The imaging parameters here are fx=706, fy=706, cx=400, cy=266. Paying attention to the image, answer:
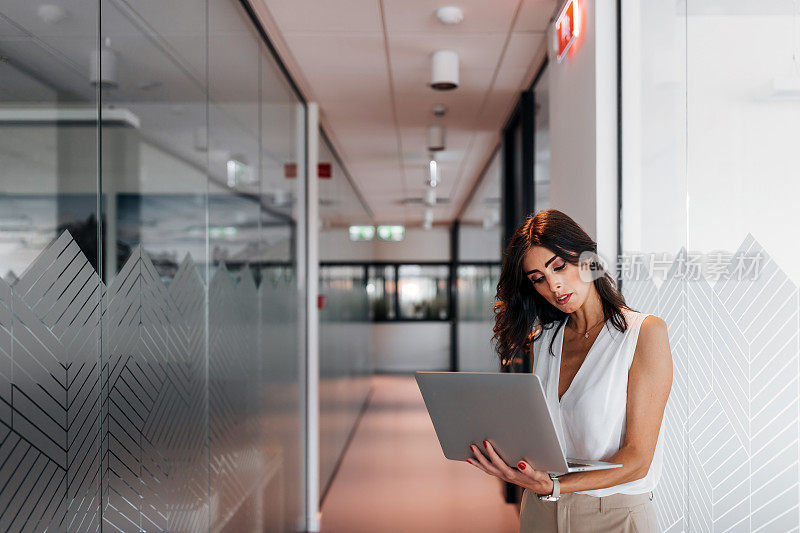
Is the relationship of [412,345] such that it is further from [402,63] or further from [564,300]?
[564,300]

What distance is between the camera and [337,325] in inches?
291

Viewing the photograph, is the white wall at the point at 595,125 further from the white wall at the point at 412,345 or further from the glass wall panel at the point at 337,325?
the white wall at the point at 412,345

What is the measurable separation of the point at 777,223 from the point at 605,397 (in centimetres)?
61

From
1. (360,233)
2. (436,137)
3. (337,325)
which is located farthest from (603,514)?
(360,233)

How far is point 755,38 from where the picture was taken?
1.74 meters

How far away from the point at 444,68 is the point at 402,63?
0.39 m

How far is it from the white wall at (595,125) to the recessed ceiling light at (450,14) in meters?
0.70

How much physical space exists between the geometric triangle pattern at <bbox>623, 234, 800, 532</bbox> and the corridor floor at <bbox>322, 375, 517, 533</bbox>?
10.4 feet

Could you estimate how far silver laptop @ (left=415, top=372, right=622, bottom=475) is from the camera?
1.75m

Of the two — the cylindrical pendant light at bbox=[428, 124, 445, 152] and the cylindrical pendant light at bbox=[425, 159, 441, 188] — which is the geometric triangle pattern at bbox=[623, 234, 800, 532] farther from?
the cylindrical pendant light at bbox=[425, 159, 441, 188]

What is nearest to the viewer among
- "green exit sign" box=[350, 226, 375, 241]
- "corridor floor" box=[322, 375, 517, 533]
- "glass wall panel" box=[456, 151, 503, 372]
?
"corridor floor" box=[322, 375, 517, 533]

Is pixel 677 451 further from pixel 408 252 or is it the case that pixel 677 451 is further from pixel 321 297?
pixel 408 252

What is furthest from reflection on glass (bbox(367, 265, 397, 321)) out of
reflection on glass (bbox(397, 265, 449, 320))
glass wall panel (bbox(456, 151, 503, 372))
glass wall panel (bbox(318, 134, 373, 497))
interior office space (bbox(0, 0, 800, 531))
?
interior office space (bbox(0, 0, 800, 531))

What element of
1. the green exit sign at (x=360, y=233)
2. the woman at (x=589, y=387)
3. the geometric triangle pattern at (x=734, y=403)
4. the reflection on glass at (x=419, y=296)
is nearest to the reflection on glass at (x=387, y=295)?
the reflection on glass at (x=419, y=296)
